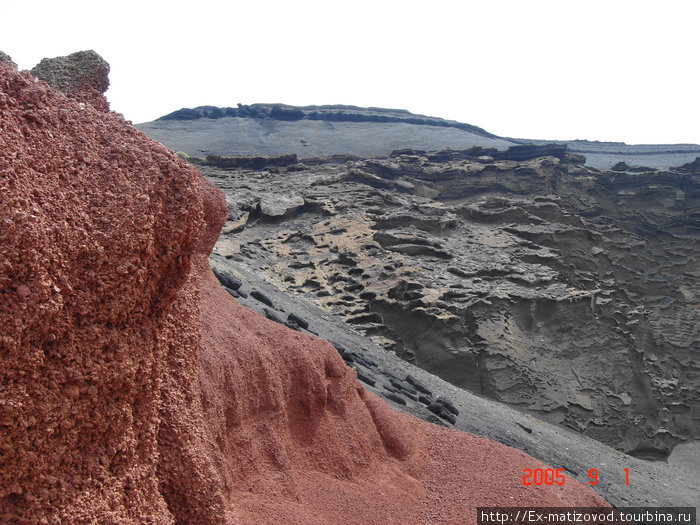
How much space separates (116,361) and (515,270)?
16.8 m

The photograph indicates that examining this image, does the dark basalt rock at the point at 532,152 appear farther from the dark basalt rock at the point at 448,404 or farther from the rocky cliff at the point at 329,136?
the dark basalt rock at the point at 448,404

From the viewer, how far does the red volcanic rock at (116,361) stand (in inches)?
92.8

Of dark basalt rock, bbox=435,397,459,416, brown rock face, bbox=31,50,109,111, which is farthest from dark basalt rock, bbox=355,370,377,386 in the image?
brown rock face, bbox=31,50,109,111

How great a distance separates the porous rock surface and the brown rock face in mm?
11688

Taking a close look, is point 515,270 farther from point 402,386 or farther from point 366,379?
point 366,379

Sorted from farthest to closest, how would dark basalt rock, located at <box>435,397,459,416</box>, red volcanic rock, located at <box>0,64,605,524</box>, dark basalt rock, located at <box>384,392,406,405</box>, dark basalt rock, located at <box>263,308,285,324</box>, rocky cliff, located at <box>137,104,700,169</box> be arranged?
rocky cliff, located at <box>137,104,700,169</box> < dark basalt rock, located at <box>435,397,459,416</box> < dark basalt rock, located at <box>263,308,285,324</box> < dark basalt rock, located at <box>384,392,406,405</box> < red volcanic rock, located at <box>0,64,605,524</box>

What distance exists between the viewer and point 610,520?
21.4ft

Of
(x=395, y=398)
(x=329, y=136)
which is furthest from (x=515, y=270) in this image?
(x=329, y=136)

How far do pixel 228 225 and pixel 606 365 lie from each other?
13.7 metres

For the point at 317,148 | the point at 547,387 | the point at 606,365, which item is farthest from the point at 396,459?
the point at 317,148

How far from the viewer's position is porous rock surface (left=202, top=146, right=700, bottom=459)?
49.5 feet

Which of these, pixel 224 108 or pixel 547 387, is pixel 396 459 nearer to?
pixel 547 387

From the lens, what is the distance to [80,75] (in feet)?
12.0
